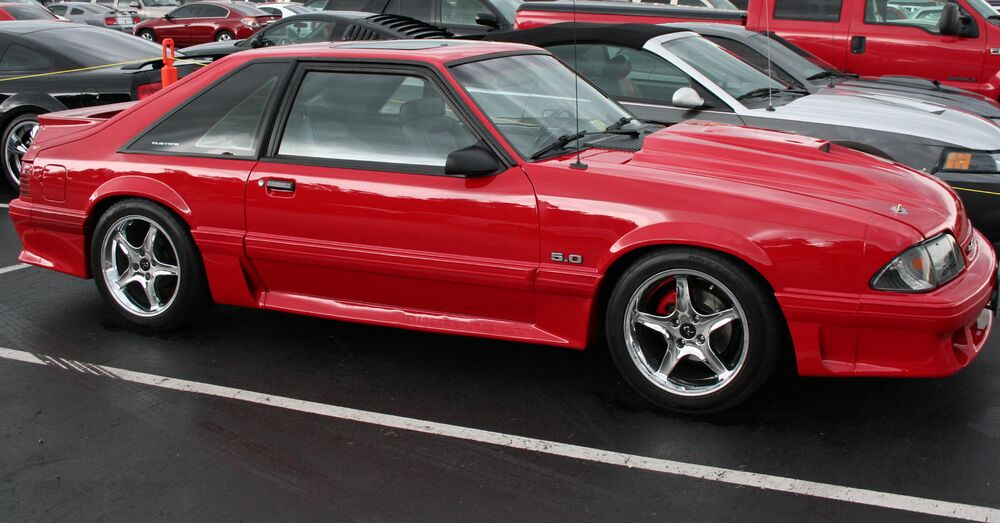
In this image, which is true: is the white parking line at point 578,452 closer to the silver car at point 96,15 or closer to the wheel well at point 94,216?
the wheel well at point 94,216

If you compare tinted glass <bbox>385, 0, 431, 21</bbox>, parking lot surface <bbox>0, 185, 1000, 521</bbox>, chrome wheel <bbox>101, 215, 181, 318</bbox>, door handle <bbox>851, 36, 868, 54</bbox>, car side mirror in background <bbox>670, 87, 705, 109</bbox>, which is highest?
tinted glass <bbox>385, 0, 431, 21</bbox>

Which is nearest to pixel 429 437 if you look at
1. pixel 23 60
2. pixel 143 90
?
pixel 143 90

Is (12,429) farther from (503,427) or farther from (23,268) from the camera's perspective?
(23,268)

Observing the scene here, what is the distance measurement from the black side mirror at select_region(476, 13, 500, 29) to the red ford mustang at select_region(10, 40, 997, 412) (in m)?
6.83

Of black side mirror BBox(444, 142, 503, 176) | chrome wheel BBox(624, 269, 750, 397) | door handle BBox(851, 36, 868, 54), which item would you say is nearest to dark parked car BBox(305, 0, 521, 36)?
Answer: door handle BBox(851, 36, 868, 54)

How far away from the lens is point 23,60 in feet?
29.5

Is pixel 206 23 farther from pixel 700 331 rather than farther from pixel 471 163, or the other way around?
pixel 700 331

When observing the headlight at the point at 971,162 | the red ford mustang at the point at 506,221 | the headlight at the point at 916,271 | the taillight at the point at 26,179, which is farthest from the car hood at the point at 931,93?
the taillight at the point at 26,179

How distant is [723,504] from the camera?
138 inches

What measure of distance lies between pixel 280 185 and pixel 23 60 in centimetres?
550

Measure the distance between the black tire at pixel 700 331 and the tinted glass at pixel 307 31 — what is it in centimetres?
761

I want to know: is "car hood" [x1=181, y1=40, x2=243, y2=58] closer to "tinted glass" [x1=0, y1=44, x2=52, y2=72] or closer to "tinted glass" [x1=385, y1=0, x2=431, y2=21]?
"tinted glass" [x1=385, y1=0, x2=431, y2=21]

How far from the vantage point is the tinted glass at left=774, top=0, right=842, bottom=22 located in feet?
33.5

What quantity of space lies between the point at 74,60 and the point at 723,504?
24.4ft
